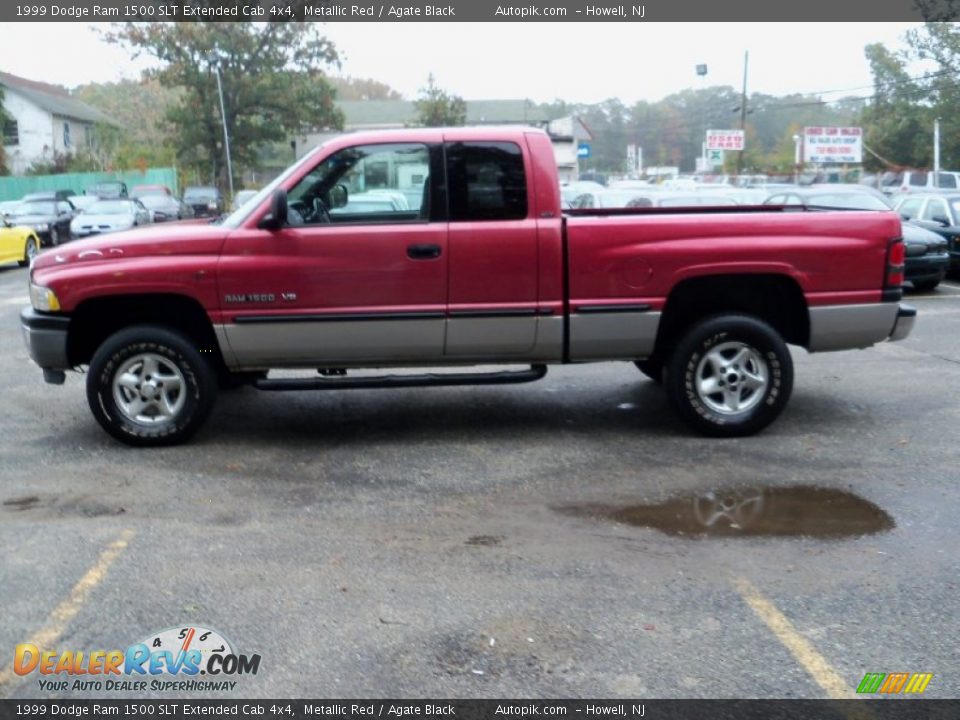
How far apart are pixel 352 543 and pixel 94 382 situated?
264 centimetres

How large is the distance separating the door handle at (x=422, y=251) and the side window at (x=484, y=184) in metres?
0.24

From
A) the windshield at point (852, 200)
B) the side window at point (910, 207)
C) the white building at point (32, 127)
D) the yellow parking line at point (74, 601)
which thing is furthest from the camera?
the white building at point (32, 127)

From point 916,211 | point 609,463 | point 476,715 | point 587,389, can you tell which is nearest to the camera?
point 476,715

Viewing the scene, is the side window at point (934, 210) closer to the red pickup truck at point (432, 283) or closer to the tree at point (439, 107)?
the red pickup truck at point (432, 283)

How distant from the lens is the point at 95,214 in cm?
2667

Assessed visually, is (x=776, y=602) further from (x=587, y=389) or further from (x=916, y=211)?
(x=916, y=211)

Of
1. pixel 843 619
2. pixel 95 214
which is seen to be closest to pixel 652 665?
pixel 843 619

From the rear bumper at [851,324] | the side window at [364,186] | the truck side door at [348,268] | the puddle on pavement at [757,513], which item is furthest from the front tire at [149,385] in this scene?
the rear bumper at [851,324]

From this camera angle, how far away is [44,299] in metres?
6.75

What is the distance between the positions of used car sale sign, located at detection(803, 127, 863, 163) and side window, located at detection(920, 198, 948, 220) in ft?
84.0

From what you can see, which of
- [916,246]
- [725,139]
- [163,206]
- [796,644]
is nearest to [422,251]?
[796,644]

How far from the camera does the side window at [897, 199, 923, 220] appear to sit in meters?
17.5

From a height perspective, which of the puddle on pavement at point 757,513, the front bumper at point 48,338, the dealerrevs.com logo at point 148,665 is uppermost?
the front bumper at point 48,338

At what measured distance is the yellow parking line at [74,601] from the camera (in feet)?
13.3
